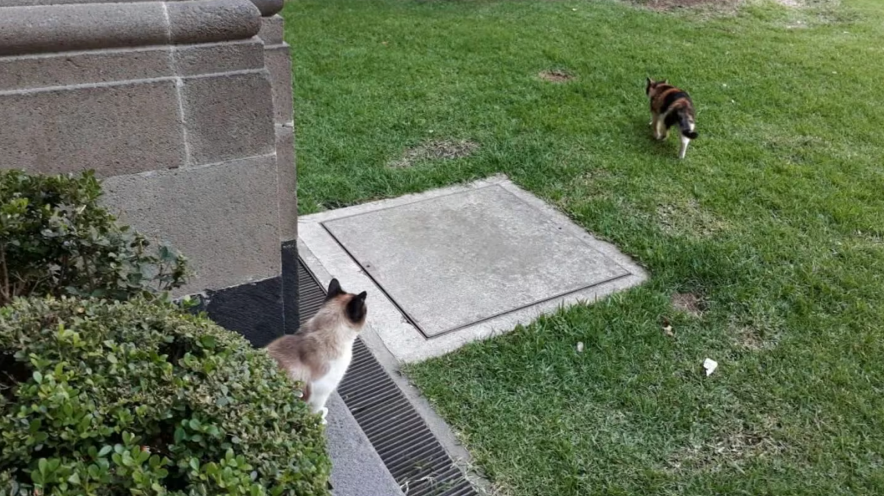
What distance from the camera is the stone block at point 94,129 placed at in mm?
2773

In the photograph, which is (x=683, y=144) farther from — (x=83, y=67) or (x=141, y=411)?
(x=141, y=411)

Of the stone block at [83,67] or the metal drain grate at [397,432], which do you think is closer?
the stone block at [83,67]

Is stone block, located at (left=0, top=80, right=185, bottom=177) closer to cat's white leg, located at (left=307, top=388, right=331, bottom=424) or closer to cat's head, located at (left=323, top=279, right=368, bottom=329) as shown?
cat's head, located at (left=323, top=279, right=368, bottom=329)

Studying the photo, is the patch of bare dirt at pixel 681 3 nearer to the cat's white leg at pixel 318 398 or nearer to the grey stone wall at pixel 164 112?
the grey stone wall at pixel 164 112

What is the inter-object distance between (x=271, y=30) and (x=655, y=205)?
3503mm

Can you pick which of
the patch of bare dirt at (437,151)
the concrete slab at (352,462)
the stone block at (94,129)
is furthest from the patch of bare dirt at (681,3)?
the stone block at (94,129)

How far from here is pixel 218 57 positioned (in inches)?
118

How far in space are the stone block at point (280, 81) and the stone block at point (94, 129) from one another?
611 millimetres

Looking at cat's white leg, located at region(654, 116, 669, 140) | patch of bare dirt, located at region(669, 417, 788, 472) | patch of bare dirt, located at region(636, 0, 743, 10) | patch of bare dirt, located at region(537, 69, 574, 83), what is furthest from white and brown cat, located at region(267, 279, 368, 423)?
→ patch of bare dirt, located at region(636, 0, 743, 10)

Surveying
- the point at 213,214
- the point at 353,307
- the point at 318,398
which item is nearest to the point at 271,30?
the point at 213,214

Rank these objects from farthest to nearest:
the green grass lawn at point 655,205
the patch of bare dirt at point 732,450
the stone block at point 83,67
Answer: the green grass lawn at point 655,205, the patch of bare dirt at point 732,450, the stone block at point 83,67

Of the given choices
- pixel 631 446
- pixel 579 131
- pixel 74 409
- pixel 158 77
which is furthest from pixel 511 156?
pixel 74 409

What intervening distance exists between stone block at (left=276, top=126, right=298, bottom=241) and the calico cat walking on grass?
4.17 m

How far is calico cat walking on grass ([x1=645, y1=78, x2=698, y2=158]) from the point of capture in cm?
649
